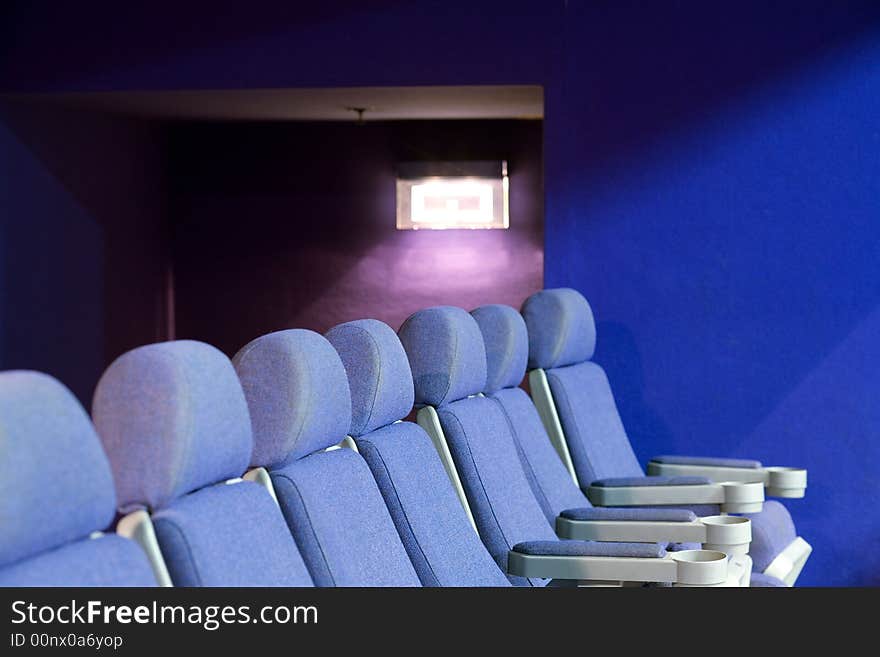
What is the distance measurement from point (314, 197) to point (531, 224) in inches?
41.8

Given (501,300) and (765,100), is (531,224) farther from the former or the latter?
(765,100)

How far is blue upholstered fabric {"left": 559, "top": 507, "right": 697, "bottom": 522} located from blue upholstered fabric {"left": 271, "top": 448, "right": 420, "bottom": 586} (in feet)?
3.54

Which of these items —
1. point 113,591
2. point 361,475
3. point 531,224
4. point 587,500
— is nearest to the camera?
point 113,591

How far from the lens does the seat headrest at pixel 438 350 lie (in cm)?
292

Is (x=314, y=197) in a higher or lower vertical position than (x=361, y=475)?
higher

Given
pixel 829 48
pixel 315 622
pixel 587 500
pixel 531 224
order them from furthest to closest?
pixel 531 224, pixel 829 48, pixel 587 500, pixel 315 622

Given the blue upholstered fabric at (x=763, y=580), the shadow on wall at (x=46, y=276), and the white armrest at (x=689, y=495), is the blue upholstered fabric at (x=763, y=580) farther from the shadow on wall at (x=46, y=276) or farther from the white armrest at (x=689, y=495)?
the shadow on wall at (x=46, y=276)

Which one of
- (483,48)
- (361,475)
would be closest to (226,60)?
(483,48)

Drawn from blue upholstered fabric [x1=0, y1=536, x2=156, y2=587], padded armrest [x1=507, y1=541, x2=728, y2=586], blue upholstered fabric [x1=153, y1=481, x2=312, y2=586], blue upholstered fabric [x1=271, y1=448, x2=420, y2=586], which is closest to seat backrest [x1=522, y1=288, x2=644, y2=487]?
padded armrest [x1=507, y1=541, x2=728, y2=586]

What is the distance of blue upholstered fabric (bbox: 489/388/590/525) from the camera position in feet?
11.5

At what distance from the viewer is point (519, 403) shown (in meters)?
3.60

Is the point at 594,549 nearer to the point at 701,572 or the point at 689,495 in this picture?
the point at 701,572

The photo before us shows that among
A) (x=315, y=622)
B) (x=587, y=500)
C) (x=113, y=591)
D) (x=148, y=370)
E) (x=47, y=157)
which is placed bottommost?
(x=587, y=500)

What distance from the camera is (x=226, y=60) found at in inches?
188
